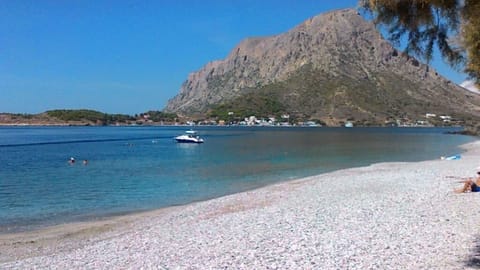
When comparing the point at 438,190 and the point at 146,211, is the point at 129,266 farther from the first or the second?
the point at 438,190

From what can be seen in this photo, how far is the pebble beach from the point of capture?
35.6 feet

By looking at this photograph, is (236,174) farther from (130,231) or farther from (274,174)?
(130,231)

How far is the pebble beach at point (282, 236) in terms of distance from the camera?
1085 cm

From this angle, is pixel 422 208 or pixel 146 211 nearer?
pixel 422 208

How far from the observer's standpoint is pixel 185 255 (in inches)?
467

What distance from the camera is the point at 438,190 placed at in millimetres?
22250

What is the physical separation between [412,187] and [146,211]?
514 inches

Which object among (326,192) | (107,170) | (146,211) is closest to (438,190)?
(326,192)

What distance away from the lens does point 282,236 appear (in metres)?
13.5

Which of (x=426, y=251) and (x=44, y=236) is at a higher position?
(x=426, y=251)

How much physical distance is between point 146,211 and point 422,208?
1236cm

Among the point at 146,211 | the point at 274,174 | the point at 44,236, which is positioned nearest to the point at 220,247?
the point at 44,236

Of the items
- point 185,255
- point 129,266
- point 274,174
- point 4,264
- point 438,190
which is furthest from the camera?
point 274,174

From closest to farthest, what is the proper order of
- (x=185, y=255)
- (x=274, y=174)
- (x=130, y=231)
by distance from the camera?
(x=185, y=255) → (x=130, y=231) → (x=274, y=174)
